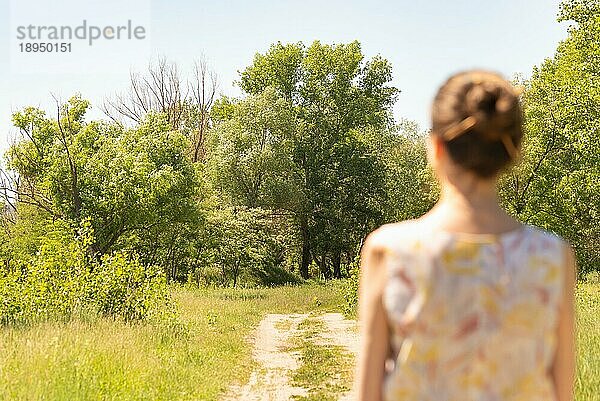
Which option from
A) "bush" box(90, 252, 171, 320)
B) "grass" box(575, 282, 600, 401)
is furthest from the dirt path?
"grass" box(575, 282, 600, 401)

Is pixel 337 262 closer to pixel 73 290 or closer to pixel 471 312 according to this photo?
pixel 73 290

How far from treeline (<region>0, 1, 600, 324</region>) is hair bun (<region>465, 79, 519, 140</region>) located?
13591mm

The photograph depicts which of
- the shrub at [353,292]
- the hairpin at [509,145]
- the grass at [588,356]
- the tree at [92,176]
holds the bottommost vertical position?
the grass at [588,356]

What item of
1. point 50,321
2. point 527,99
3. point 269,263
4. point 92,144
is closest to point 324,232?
point 269,263

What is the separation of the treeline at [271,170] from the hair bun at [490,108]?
535 inches

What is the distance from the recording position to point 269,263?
36125 mm

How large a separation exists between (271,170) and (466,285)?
38.0 meters

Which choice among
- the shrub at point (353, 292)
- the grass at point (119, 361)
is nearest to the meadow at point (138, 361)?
the grass at point (119, 361)

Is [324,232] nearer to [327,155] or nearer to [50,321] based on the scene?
[327,155]

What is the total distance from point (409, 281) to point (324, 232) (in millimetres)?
42038

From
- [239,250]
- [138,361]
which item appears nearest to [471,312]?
[138,361]

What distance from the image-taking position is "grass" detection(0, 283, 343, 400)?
28.2 feet

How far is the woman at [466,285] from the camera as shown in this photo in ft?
6.80

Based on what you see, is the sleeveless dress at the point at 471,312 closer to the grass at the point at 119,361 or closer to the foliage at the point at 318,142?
the grass at the point at 119,361
